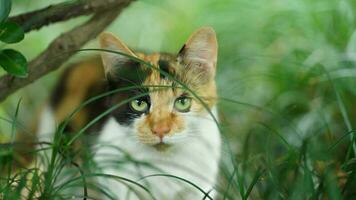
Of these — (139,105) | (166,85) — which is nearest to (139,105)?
(139,105)

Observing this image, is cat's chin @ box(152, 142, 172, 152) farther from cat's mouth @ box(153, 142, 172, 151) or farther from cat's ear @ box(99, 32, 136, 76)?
cat's ear @ box(99, 32, 136, 76)

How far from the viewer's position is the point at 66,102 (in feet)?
7.30

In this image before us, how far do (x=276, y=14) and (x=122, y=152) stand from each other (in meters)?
1.07

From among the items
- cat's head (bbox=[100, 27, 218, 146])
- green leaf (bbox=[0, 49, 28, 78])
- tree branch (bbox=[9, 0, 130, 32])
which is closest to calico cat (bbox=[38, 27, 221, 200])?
cat's head (bbox=[100, 27, 218, 146])

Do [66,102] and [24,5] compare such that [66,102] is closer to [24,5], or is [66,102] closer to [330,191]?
[24,5]

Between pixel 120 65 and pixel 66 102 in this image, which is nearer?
pixel 120 65

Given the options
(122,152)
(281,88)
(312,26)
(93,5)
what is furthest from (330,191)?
(312,26)

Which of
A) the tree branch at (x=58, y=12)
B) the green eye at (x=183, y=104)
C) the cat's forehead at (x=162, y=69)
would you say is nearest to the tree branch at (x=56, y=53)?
the tree branch at (x=58, y=12)

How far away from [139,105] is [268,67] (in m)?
0.73

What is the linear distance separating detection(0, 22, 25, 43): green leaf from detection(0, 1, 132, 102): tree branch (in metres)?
0.30

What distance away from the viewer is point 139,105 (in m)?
1.78

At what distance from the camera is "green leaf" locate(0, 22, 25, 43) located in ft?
5.01

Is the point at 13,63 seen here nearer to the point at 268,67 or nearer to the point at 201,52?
the point at 201,52

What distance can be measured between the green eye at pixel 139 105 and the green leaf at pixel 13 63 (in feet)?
1.00
